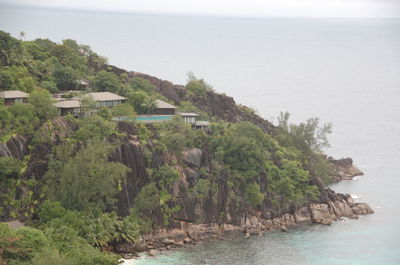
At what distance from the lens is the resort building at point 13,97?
68.5 meters

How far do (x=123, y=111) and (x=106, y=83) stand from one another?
32.0 ft

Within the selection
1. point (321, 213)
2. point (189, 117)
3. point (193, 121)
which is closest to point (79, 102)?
point (189, 117)

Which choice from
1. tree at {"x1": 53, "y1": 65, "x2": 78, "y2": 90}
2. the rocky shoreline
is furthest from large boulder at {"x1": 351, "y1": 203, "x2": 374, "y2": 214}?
tree at {"x1": 53, "y1": 65, "x2": 78, "y2": 90}

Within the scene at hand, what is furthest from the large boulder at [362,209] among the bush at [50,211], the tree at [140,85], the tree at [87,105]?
the bush at [50,211]

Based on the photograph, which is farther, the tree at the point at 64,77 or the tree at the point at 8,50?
the tree at the point at 64,77

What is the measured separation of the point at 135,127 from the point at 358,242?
21540 millimetres

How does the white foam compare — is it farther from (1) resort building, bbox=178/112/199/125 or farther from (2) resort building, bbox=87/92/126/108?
(2) resort building, bbox=87/92/126/108

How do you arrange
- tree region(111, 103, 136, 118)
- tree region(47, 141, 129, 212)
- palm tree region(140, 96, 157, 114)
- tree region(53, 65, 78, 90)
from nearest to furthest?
1. tree region(47, 141, 129, 212)
2. tree region(111, 103, 136, 118)
3. palm tree region(140, 96, 157, 114)
4. tree region(53, 65, 78, 90)

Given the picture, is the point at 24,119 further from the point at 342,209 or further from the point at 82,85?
the point at 342,209

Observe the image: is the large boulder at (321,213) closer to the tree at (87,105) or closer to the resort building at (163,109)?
the resort building at (163,109)

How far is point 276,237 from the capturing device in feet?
229

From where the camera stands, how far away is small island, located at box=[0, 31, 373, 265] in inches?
2400

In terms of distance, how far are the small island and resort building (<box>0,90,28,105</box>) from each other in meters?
0.09

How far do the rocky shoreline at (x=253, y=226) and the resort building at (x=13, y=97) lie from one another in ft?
52.3
